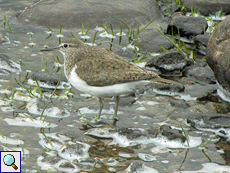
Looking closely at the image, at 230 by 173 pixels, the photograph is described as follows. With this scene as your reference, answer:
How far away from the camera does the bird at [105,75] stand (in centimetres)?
579

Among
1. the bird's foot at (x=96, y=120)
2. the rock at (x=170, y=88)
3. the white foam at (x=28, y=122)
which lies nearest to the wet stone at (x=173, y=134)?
the bird's foot at (x=96, y=120)

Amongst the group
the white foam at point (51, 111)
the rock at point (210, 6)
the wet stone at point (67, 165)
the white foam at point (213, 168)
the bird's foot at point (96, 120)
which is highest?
the rock at point (210, 6)

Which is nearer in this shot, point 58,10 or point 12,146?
point 12,146

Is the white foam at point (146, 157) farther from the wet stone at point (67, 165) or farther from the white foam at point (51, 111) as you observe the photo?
the white foam at point (51, 111)

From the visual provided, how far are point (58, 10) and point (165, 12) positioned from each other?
343 cm

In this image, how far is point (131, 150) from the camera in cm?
531

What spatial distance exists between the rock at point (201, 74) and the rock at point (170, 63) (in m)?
0.21

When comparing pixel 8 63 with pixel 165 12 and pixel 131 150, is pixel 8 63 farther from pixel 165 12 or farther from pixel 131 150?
pixel 165 12

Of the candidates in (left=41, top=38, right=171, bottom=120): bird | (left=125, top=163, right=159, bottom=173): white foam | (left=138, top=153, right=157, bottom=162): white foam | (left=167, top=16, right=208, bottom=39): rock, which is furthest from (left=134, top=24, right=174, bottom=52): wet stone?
(left=125, top=163, right=159, bottom=173): white foam

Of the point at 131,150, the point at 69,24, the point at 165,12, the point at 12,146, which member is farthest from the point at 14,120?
the point at 165,12

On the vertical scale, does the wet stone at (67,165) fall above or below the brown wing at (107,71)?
below

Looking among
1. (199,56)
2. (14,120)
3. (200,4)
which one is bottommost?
(14,120)

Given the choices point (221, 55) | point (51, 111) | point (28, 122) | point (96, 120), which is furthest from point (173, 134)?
point (28, 122)

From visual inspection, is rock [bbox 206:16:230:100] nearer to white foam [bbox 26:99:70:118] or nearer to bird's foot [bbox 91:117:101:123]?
bird's foot [bbox 91:117:101:123]
